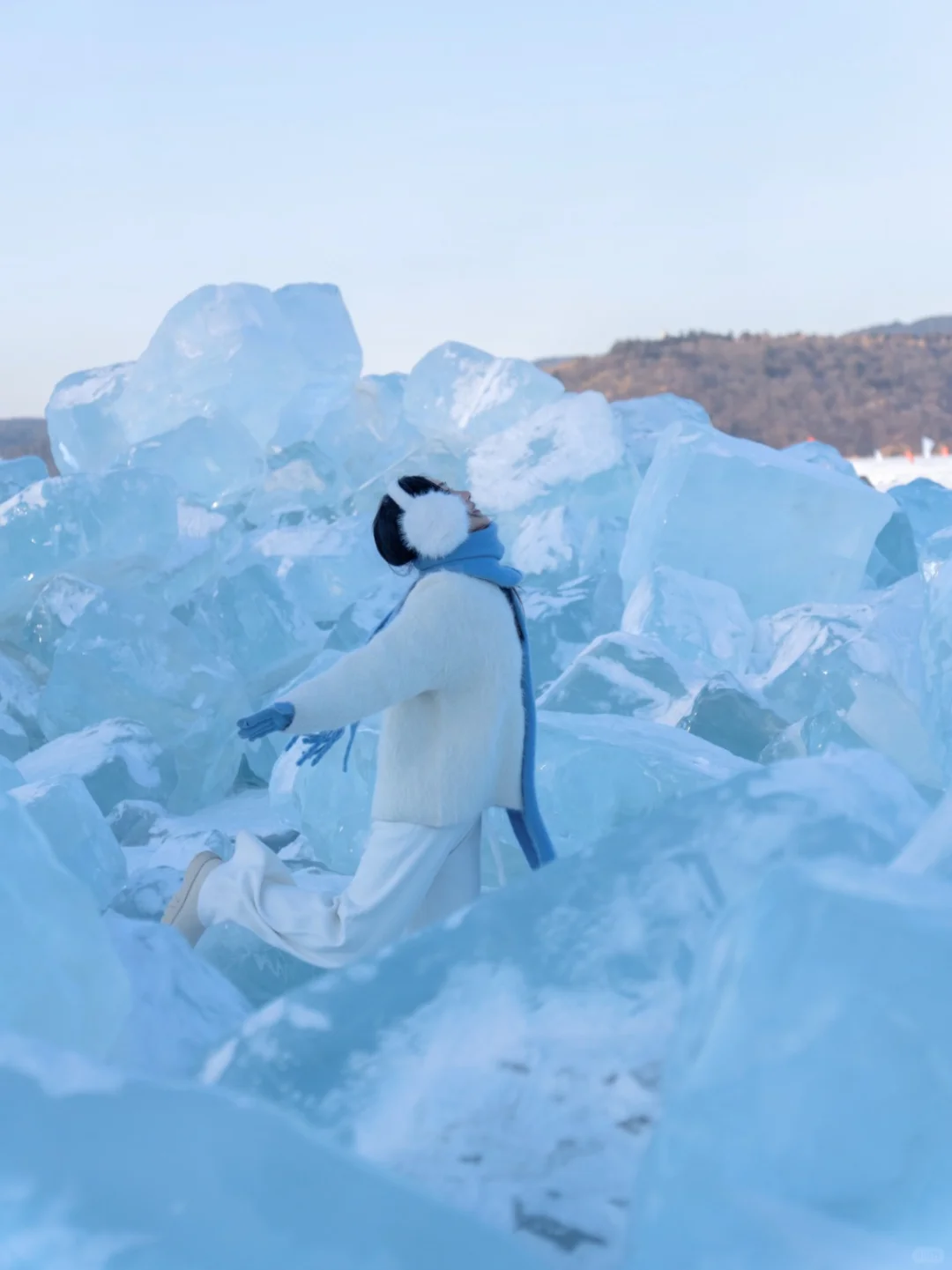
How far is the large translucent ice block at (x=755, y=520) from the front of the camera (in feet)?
17.5

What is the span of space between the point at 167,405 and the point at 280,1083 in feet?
23.7

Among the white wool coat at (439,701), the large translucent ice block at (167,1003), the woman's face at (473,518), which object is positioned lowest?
the large translucent ice block at (167,1003)

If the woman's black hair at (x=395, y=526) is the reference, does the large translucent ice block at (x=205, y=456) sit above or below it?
below

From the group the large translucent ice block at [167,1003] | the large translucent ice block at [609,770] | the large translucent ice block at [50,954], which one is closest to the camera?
the large translucent ice block at [50,954]

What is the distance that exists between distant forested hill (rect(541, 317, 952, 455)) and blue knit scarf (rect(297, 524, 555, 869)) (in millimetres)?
12773

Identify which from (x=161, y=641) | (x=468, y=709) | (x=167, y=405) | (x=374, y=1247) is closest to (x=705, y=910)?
(x=374, y=1247)

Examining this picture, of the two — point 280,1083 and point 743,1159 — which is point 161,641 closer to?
point 280,1083

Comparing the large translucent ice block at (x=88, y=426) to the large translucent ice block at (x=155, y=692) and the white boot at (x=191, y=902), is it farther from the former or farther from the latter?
the white boot at (x=191, y=902)

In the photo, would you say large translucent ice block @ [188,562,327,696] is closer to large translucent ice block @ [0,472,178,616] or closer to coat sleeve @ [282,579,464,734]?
large translucent ice block @ [0,472,178,616]

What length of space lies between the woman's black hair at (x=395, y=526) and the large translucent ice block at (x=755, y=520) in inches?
132

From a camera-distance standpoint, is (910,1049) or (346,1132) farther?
(346,1132)

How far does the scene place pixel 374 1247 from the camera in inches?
30.0

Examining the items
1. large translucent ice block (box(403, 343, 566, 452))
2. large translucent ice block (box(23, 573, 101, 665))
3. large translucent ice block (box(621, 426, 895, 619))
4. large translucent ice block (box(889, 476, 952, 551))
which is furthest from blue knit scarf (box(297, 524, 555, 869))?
large translucent ice block (box(403, 343, 566, 452))

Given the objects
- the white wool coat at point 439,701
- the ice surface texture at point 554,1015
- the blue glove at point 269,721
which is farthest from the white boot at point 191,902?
the ice surface texture at point 554,1015
